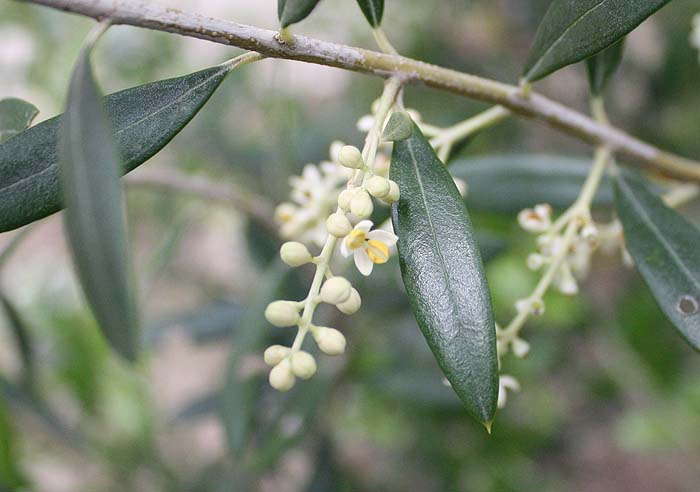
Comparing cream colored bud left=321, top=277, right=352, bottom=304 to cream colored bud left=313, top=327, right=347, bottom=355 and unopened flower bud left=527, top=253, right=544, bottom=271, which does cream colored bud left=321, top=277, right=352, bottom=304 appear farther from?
unopened flower bud left=527, top=253, right=544, bottom=271

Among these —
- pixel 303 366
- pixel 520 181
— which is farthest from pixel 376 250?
pixel 520 181

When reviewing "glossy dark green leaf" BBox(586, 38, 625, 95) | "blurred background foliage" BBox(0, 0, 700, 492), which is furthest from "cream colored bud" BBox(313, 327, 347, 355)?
"blurred background foliage" BBox(0, 0, 700, 492)

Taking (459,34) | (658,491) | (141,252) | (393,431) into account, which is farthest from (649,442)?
(141,252)

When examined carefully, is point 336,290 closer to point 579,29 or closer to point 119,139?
point 119,139

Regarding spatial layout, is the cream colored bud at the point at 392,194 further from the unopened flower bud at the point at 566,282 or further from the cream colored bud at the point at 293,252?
the unopened flower bud at the point at 566,282

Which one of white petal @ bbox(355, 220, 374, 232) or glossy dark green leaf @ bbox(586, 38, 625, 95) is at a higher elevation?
glossy dark green leaf @ bbox(586, 38, 625, 95)

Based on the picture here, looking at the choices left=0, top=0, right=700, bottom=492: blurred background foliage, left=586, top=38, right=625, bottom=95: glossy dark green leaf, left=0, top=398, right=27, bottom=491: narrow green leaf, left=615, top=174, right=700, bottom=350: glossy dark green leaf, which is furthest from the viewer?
left=0, top=0, right=700, bottom=492: blurred background foliage

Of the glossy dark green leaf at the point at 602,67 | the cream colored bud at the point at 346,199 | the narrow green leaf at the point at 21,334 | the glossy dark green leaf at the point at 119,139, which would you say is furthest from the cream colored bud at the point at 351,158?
the narrow green leaf at the point at 21,334
